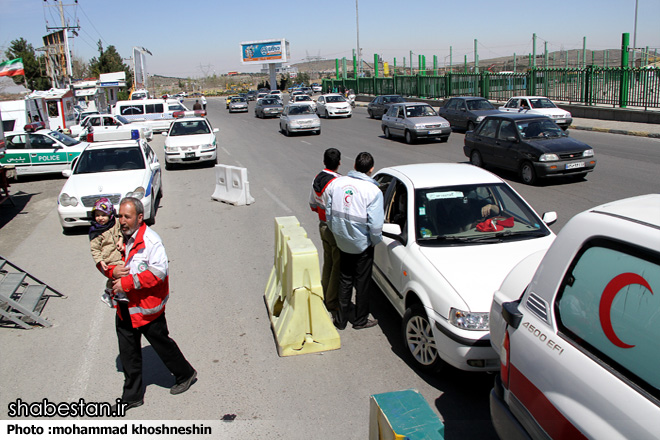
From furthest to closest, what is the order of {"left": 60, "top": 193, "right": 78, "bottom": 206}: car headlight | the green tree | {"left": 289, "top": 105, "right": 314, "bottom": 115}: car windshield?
the green tree, {"left": 289, "top": 105, "right": 314, "bottom": 115}: car windshield, {"left": 60, "top": 193, "right": 78, "bottom": 206}: car headlight

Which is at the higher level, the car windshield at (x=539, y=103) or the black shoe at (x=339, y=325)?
the car windshield at (x=539, y=103)

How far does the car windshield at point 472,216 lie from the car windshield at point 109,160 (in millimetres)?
7857

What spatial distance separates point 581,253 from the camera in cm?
263

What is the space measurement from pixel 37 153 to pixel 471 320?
57.7 feet

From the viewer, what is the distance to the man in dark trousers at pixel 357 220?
5133 mm

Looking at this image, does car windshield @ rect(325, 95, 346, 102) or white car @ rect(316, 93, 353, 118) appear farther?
car windshield @ rect(325, 95, 346, 102)

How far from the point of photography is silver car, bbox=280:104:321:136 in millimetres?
25594

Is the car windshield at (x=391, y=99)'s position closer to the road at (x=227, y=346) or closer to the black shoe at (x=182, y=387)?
the road at (x=227, y=346)

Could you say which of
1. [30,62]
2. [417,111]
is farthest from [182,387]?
[30,62]

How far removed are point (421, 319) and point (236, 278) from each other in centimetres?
343

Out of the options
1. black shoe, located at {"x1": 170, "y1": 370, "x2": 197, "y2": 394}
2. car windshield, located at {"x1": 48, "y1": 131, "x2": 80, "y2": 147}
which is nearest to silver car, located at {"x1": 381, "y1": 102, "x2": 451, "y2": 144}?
car windshield, located at {"x1": 48, "y1": 131, "x2": 80, "y2": 147}

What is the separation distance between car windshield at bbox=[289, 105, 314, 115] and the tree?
42.5 m

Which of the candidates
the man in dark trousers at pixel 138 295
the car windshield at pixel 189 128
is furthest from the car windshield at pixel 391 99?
the man in dark trousers at pixel 138 295

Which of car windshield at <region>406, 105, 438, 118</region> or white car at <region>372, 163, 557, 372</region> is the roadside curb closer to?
car windshield at <region>406, 105, 438, 118</region>
